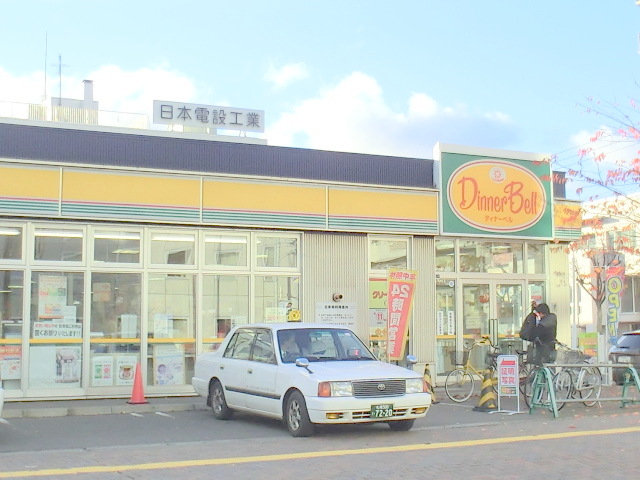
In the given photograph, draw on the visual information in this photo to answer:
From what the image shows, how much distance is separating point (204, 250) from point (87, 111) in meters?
16.3

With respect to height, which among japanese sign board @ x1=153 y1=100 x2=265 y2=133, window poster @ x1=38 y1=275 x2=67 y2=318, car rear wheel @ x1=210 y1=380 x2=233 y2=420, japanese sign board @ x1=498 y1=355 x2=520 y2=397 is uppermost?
japanese sign board @ x1=153 y1=100 x2=265 y2=133

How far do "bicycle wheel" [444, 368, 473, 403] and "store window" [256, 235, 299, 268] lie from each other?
12.8ft

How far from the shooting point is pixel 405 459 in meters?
9.59

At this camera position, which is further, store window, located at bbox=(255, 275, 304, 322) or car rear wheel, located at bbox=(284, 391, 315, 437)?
store window, located at bbox=(255, 275, 304, 322)

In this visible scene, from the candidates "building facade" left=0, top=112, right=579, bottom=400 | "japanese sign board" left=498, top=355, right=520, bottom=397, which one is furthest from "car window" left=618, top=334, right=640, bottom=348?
"japanese sign board" left=498, top=355, right=520, bottom=397

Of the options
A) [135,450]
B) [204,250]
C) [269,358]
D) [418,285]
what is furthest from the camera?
[418,285]

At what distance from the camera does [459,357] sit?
18.2m

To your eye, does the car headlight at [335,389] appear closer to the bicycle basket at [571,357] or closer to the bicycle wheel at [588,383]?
the bicycle wheel at [588,383]

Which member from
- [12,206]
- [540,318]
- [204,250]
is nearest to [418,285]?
[540,318]

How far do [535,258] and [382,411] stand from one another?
1025cm

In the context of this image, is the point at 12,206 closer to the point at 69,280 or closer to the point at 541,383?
the point at 69,280

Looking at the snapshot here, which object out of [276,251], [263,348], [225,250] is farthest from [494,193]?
[263,348]

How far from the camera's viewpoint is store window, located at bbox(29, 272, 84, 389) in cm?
1535

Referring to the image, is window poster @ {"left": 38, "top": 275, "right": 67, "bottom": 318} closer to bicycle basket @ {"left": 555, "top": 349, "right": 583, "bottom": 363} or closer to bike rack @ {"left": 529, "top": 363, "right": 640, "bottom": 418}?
bike rack @ {"left": 529, "top": 363, "right": 640, "bottom": 418}
